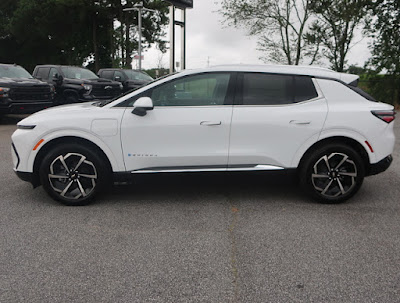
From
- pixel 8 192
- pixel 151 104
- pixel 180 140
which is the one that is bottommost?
pixel 8 192

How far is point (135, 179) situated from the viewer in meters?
4.50

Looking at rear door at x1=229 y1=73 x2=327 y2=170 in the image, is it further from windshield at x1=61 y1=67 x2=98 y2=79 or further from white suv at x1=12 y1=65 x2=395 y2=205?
windshield at x1=61 y1=67 x2=98 y2=79

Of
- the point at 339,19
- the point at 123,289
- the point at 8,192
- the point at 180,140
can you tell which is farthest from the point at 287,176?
the point at 339,19

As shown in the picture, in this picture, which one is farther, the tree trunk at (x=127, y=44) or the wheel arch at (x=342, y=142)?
the tree trunk at (x=127, y=44)

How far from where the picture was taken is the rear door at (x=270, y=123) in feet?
14.7

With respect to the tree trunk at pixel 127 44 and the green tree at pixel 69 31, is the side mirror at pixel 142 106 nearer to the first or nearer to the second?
the green tree at pixel 69 31

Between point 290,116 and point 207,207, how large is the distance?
4.53ft

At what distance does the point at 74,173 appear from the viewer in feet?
14.7

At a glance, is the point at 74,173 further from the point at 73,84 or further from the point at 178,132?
the point at 73,84

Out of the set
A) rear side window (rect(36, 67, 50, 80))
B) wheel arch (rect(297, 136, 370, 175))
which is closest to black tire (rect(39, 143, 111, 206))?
wheel arch (rect(297, 136, 370, 175))

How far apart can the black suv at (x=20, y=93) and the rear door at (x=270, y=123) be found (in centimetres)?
927

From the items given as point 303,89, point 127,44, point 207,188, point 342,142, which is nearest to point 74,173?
point 207,188

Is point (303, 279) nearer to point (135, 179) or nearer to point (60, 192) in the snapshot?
point (135, 179)

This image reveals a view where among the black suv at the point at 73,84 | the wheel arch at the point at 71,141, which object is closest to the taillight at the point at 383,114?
the wheel arch at the point at 71,141
